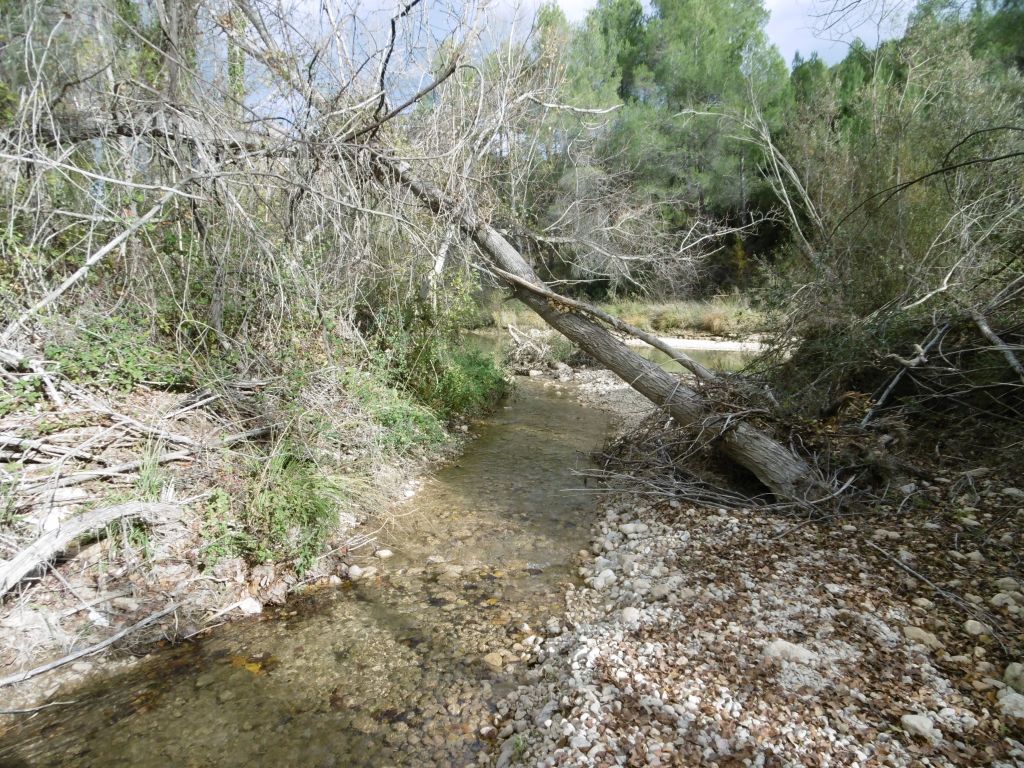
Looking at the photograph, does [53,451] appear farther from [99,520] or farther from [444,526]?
[444,526]

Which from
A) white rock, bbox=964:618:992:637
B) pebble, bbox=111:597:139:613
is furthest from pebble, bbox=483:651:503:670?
white rock, bbox=964:618:992:637

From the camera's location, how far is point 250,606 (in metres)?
3.28

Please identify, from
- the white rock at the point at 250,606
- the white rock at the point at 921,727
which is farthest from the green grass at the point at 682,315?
the white rock at the point at 921,727

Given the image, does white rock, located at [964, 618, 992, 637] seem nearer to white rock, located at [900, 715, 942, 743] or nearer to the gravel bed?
the gravel bed

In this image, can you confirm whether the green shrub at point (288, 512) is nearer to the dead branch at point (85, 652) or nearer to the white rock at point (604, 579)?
the dead branch at point (85, 652)

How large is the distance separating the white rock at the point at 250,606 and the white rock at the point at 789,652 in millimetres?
2894

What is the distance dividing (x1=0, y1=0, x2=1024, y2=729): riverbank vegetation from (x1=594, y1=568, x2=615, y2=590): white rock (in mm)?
1552

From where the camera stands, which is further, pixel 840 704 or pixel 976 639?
pixel 976 639

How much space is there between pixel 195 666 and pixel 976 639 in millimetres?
3831

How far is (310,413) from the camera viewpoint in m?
4.29

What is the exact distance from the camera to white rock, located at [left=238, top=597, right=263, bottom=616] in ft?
10.7

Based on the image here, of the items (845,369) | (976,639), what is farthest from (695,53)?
(976,639)

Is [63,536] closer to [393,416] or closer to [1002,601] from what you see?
[393,416]

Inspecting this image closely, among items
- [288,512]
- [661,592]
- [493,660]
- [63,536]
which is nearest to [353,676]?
[493,660]
